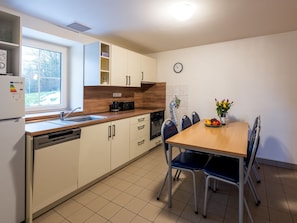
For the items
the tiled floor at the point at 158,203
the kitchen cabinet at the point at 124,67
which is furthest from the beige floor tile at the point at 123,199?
the kitchen cabinet at the point at 124,67

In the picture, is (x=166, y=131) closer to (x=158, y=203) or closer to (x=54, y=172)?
(x=158, y=203)

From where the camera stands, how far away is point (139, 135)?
10.1 feet

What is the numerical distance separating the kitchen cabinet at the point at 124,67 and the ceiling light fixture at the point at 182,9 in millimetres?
1231

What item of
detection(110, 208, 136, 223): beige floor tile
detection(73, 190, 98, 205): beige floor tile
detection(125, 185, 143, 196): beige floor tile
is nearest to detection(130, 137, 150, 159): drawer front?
detection(125, 185, 143, 196): beige floor tile

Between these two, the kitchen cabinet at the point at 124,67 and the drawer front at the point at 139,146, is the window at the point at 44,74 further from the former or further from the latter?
the drawer front at the point at 139,146

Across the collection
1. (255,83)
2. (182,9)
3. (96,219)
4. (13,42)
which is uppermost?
(182,9)

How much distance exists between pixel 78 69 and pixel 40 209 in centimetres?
197

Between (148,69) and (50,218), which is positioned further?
(148,69)

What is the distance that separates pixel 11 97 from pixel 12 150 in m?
0.45

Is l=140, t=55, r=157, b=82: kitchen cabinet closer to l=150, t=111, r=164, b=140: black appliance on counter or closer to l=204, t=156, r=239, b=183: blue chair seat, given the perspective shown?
l=150, t=111, r=164, b=140: black appliance on counter

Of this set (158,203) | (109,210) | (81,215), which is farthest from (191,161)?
(81,215)

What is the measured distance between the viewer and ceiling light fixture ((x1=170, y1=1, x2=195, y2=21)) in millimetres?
1873

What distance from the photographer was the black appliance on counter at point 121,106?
330cm

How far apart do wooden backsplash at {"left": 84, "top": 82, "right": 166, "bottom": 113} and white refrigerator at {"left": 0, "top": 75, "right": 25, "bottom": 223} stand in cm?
137
